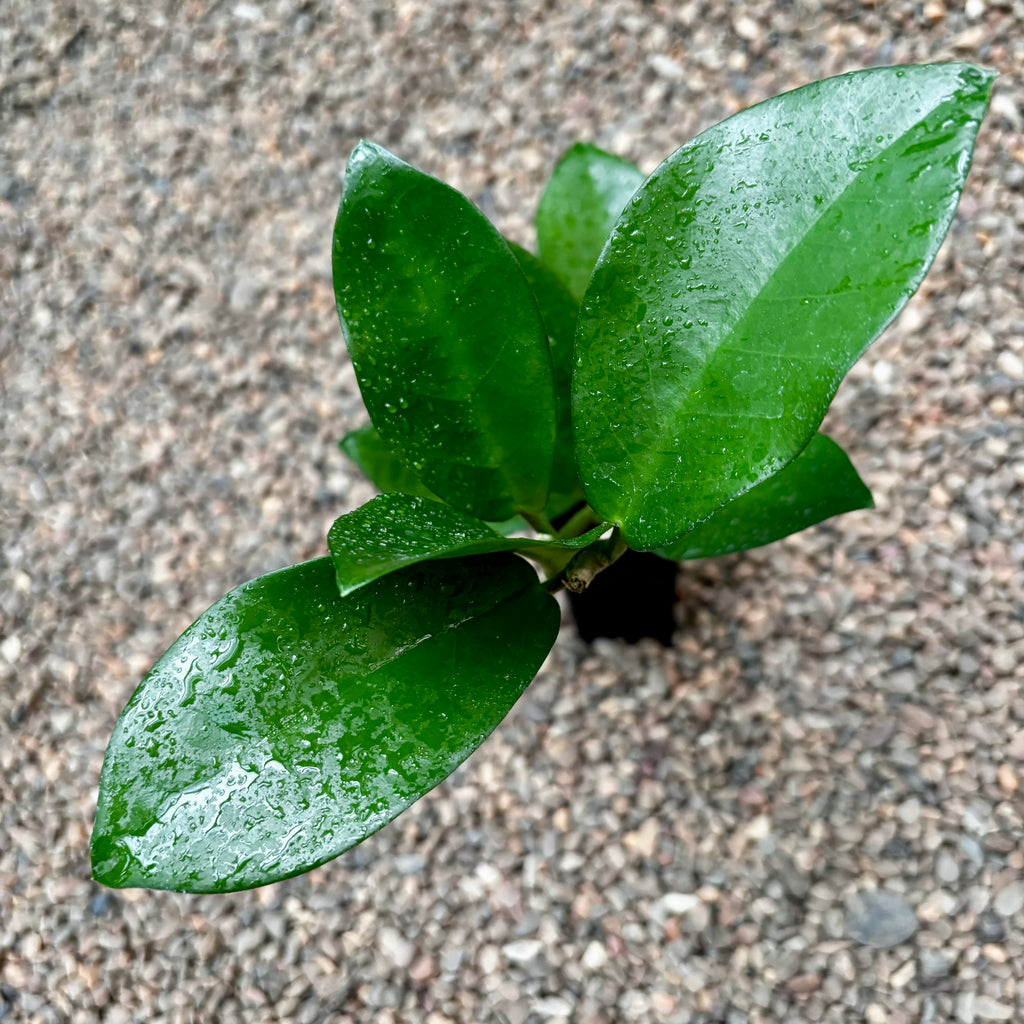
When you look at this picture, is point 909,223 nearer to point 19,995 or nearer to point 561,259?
point 561,259

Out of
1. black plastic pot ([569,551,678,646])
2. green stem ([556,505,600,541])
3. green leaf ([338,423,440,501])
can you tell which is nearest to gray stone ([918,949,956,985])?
black plastic pot ([569,551,678,646])

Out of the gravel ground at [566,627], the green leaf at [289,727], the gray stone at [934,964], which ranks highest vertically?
the green leaf at [289,727]

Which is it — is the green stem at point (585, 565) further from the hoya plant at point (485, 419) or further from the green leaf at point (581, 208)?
the green leaf at point (581, 208)

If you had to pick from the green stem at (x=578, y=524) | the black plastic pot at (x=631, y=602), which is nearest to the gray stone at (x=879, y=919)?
the black plastic pot at (x=631, y=602)

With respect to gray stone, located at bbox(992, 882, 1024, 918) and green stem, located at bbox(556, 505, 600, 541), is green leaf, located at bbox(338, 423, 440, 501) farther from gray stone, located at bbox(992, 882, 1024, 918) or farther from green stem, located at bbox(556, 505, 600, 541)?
gray stone, located at bbox(992, 882, 1024, 918)

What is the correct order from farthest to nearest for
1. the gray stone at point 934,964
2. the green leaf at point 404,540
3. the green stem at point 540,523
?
1. the gray stone at point 934,964
2. the green stem at point 540,523
3. the green leaf at point 404,540

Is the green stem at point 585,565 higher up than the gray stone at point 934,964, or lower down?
higher up

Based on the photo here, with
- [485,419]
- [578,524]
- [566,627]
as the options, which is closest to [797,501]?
[578,524]
